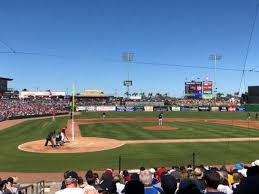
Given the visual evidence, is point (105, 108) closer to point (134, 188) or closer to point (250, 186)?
point (134, 188)

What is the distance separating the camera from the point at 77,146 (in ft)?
97.9

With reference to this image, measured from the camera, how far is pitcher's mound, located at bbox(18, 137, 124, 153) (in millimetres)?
28031

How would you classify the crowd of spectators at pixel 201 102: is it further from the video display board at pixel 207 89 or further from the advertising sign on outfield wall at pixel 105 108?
the advertising sign on outfield wall at pixel 105 108

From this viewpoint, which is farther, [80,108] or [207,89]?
[207,89]

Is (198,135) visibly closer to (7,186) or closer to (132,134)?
(132,134)

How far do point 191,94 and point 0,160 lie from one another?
284 feet

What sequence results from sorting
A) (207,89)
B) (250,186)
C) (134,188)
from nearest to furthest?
(250,186) < (134,188) < (207,89)

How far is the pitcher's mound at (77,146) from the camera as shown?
1104 inches

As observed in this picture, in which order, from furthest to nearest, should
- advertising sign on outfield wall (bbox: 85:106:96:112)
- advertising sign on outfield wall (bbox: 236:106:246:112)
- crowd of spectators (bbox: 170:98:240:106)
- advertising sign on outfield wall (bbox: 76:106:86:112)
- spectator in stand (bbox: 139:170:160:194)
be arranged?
crowd of spectators (bbox: 170:98:240:106) → advertising sign on outfield wall (bbox: 236:106:246:112) → advertising sign on outfield wall (bbox: 85:106:96:112) → advertising sign on outfield wall (bbox: 76:106:86:112) → spectator in stand (bbox: 139:170:160:194)

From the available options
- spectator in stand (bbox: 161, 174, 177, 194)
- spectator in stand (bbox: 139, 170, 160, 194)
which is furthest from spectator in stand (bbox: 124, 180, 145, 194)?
spectator in stand (bbox: 161, 174, 177, 194)

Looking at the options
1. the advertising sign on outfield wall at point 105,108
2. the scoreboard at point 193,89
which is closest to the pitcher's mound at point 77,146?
the advertising sign on outfield wall at point 105,108

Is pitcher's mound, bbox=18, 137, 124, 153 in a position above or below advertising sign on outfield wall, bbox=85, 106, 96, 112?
below

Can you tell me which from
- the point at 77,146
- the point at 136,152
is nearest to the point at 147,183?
the point at 136,152

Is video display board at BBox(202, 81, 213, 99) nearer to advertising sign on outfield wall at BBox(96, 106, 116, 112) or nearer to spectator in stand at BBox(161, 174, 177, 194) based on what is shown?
advertising sign on outfield wall at BBox(96, 106, 116, 112)
